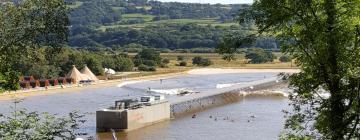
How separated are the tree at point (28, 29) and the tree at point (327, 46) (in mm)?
4397

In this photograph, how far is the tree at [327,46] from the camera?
42.7 ft

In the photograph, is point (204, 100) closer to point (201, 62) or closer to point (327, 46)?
point (327, 46)

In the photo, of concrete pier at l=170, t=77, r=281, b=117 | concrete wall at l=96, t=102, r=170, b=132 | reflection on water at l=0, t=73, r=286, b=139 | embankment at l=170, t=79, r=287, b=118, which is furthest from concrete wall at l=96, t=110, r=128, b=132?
concrete pier at l=170, t=77, r=281, b=117

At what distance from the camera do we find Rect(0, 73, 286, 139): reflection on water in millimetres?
50250

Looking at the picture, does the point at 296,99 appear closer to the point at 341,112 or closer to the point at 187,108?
the point at 341,112

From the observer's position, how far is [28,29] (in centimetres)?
1266

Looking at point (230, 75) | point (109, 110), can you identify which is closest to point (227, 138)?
point (109, 110)

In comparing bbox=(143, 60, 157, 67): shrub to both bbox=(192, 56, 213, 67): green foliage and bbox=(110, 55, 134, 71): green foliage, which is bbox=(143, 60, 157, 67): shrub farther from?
bbox=(192, 56, 213, 67): green foliage

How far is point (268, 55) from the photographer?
173250mm

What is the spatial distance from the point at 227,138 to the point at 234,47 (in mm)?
33412

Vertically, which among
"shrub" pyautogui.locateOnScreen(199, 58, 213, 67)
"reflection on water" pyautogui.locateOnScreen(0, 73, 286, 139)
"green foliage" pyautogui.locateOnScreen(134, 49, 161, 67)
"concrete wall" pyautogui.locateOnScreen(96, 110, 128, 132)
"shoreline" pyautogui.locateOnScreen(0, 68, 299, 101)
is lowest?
"reflection on water" pyautogui.locateOnScreen(0, 73, 286, 139)

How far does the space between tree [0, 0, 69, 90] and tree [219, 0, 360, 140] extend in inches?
173

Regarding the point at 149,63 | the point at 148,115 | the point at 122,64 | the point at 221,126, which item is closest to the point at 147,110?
the point at 148,115

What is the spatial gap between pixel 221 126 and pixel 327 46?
137 ft
